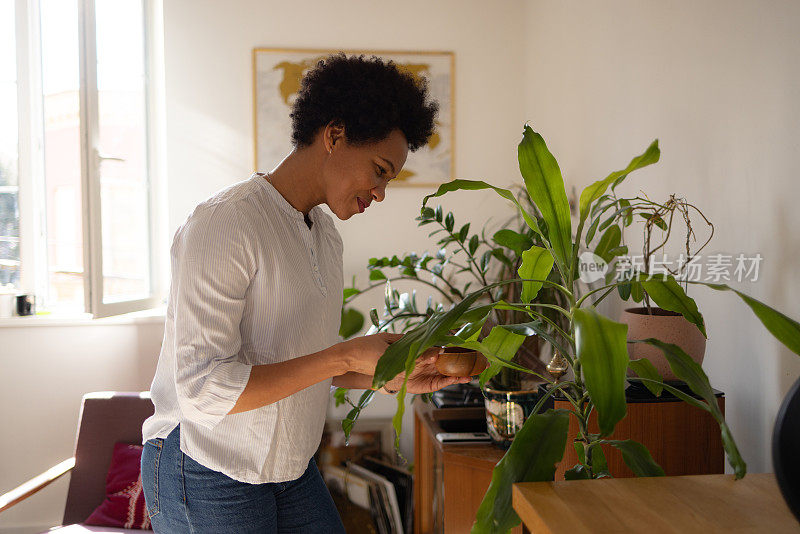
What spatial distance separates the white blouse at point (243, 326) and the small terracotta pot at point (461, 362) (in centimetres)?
26

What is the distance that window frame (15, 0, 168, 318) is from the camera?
2.60 m

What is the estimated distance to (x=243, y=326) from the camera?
1.21 metres

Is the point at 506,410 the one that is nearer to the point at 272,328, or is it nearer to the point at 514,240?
the point at 514,240

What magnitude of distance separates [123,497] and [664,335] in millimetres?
1979

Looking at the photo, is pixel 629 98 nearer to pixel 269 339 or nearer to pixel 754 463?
pixel 754 463

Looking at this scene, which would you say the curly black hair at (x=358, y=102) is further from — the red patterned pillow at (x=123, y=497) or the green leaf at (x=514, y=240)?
the red patterned pillow at (x=123, y=497)

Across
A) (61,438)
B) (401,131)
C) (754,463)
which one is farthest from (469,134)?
(61,438)

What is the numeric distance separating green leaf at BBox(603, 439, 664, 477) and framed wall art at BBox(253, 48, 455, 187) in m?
2.19

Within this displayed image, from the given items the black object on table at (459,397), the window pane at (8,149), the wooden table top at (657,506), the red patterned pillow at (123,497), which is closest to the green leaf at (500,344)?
the wooden table top at (657,506)

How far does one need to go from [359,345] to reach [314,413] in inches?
9.9

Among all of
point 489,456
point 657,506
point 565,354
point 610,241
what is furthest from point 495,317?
point 657,506

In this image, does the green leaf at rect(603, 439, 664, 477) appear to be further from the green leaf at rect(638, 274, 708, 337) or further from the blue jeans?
the blue jeans

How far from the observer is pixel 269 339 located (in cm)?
122

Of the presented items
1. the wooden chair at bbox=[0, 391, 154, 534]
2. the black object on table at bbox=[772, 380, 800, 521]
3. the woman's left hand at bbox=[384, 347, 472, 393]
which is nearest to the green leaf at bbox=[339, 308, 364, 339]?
the wooden chair at bbox=[0, 391, 154, 534]
